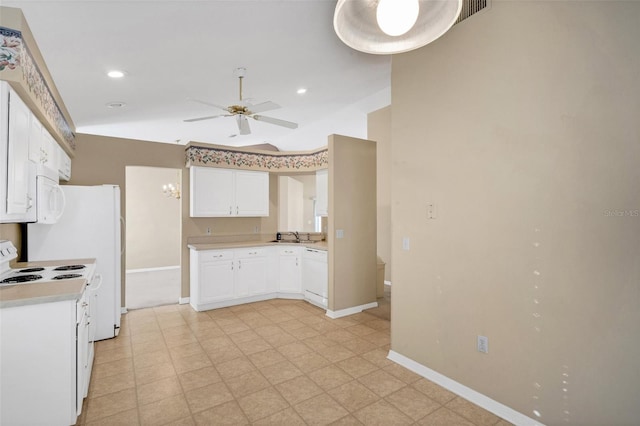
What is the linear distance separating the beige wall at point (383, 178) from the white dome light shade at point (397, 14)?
16.1 ft

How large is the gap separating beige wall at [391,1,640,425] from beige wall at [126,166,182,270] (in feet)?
21.3

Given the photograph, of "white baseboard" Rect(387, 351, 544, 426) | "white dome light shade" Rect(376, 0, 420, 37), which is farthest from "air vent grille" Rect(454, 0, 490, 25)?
"white baseboard" Rect(387, 351, 544, 426)

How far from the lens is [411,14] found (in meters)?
1.12

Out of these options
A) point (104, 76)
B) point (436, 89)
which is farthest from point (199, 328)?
point (436, 89)

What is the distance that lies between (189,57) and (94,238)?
217 centimetres

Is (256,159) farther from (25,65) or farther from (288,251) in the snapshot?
(25,65)

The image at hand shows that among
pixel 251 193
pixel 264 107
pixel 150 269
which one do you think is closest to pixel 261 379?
pixel 264 107

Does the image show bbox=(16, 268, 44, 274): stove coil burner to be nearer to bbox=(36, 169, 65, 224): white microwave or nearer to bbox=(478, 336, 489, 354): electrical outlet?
bbox=(36, 169, 65, 224): white microwave

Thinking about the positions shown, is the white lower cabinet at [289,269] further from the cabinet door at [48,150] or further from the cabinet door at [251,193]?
the cabinet door at [48,150]

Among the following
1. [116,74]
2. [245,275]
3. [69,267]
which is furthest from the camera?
[245,275]

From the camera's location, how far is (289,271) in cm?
509

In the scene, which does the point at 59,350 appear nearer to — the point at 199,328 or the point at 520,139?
the point at 199,328

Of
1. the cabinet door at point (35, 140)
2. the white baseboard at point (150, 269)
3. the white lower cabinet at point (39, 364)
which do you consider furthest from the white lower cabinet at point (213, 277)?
the white baseboard at point (150, 269)

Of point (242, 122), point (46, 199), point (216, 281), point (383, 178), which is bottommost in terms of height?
point (216, 281)
